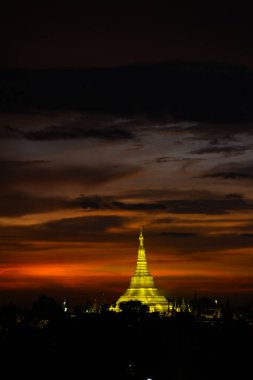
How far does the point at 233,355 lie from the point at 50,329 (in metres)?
18.8

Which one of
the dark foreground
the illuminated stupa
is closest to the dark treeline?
the dark foreground

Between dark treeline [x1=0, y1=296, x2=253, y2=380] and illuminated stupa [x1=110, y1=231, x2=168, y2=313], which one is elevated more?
illuminated stupa [x1=110, y1=231, x2=168, y2=313]

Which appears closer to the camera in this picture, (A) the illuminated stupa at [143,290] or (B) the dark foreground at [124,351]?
(B) the dark foreground at [124,351]

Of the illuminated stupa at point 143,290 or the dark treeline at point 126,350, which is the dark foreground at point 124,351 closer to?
the dark treeline at point 126,350

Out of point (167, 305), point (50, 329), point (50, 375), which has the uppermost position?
point (167, 305)

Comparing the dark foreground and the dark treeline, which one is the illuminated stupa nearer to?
the dark treeline

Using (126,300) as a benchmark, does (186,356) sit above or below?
below

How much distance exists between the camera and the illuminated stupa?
151 m

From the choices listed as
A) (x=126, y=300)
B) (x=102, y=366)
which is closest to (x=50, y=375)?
(x=102, y=366)

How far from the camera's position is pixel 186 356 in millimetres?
79500

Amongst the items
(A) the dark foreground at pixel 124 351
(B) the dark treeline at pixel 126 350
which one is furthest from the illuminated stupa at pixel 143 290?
(A) the dark foreground at pixel 124 351

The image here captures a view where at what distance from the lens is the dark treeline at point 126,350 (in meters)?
70.9

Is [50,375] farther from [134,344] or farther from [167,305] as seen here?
[167,305]

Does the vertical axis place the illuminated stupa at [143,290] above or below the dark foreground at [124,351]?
above
